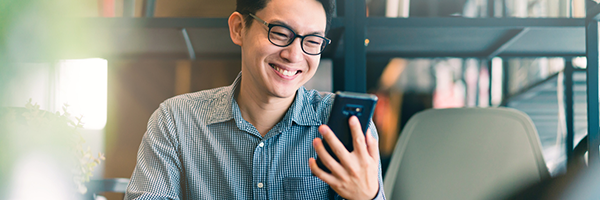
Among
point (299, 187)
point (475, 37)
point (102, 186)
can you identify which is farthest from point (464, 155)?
point (102, 186)

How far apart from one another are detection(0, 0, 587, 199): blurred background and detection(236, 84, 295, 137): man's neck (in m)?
0.35

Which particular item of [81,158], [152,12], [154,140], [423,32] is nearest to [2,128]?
[154,140]

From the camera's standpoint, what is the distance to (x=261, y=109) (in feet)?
2.58

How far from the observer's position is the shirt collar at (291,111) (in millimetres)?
781

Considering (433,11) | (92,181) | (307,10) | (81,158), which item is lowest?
(92,181)

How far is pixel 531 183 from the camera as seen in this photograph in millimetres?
1002

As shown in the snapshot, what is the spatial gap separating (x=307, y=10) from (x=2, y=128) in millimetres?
589

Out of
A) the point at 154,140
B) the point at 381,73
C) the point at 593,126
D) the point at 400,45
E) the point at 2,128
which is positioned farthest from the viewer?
the point at 381,73

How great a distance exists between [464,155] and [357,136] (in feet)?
2.43

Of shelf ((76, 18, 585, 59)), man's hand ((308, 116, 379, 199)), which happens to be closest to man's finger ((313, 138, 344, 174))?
man's hand ((308, 116, 379, 199))

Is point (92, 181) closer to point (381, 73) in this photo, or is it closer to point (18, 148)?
point (18, 148)

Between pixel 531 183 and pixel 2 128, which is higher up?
pixel 2 128

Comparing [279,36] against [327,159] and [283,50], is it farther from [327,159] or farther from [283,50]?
[327,159]

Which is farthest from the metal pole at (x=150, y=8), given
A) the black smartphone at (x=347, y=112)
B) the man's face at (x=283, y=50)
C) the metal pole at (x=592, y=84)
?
the metal pole at (x=592, y=84)
